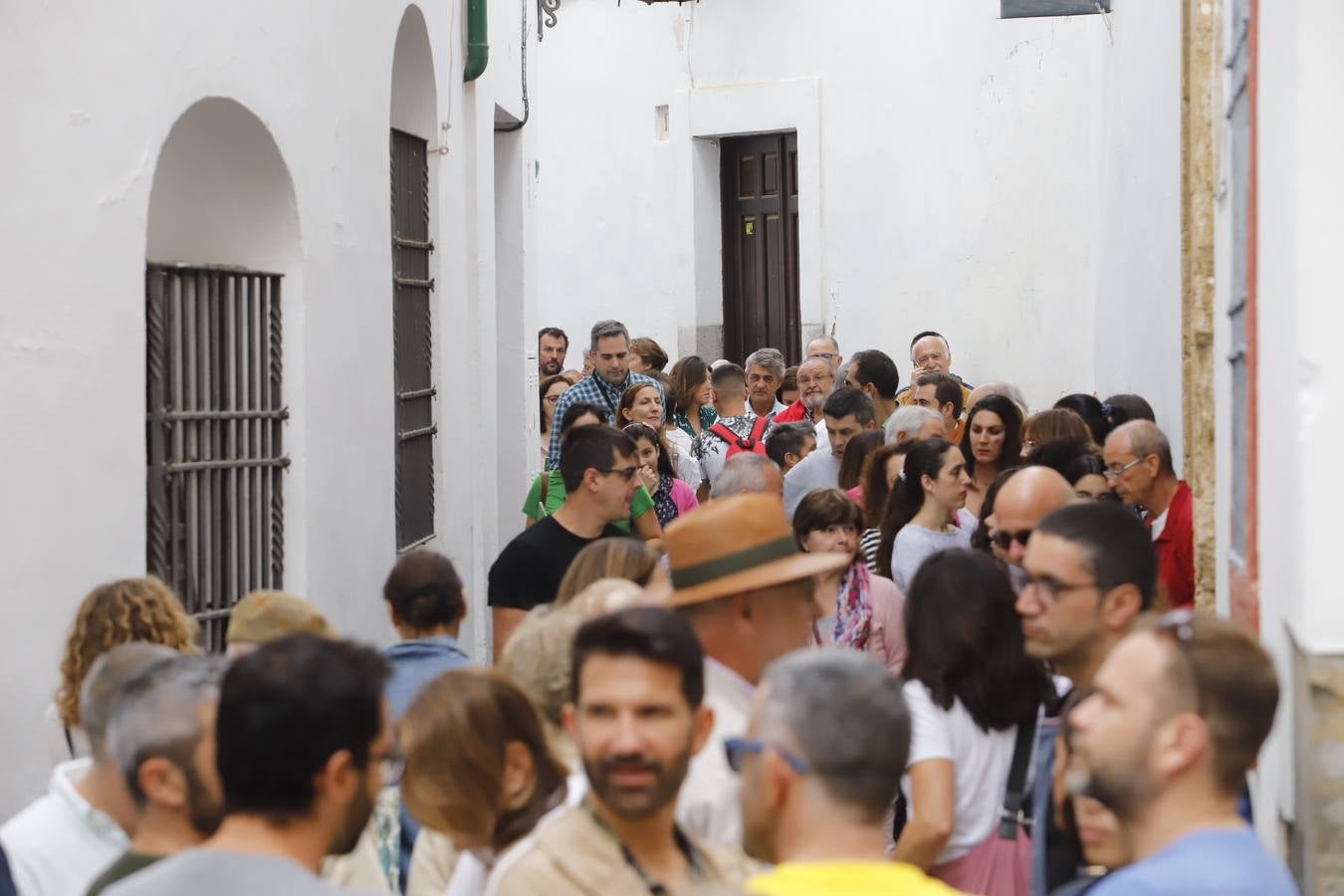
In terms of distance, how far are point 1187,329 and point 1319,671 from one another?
174 inches

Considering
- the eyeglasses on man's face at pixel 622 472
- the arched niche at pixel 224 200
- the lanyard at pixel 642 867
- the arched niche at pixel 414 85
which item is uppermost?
the arched niche at pixel 414 85

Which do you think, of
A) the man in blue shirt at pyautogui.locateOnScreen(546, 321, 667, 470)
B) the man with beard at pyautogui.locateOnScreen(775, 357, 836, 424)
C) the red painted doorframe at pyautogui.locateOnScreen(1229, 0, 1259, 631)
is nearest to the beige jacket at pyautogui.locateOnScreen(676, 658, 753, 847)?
the red painted doorframe at pyautogui.locateOnScreen(1229, 0, 1259, 631)

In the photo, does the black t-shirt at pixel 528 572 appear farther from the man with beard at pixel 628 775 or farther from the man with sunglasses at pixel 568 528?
the man with beard at pixel 628 775

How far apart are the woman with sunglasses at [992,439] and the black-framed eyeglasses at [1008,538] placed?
7.56 ft

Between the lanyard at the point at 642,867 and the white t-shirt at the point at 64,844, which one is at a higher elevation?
the lanyard at the point at 642,867

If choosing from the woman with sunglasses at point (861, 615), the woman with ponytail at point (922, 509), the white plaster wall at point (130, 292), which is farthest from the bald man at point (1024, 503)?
the white plaster wall at point (130, 292)

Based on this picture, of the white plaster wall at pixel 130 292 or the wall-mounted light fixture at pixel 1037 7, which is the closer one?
the white plaster wall at pixel 130 292

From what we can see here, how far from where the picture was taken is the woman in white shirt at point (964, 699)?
14.8 feet

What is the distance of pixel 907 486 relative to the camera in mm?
7355

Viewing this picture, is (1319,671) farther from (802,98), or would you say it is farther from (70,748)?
(802,98)

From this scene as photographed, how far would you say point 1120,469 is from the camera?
Answer: 751 cm

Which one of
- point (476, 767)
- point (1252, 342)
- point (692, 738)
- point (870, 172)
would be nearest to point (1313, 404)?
point (1252, 342)

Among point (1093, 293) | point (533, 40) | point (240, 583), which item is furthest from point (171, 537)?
point (1093, 293)

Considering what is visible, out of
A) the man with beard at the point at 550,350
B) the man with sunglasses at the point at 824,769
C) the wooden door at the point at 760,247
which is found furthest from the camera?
the wooden door at the point at 760,247
